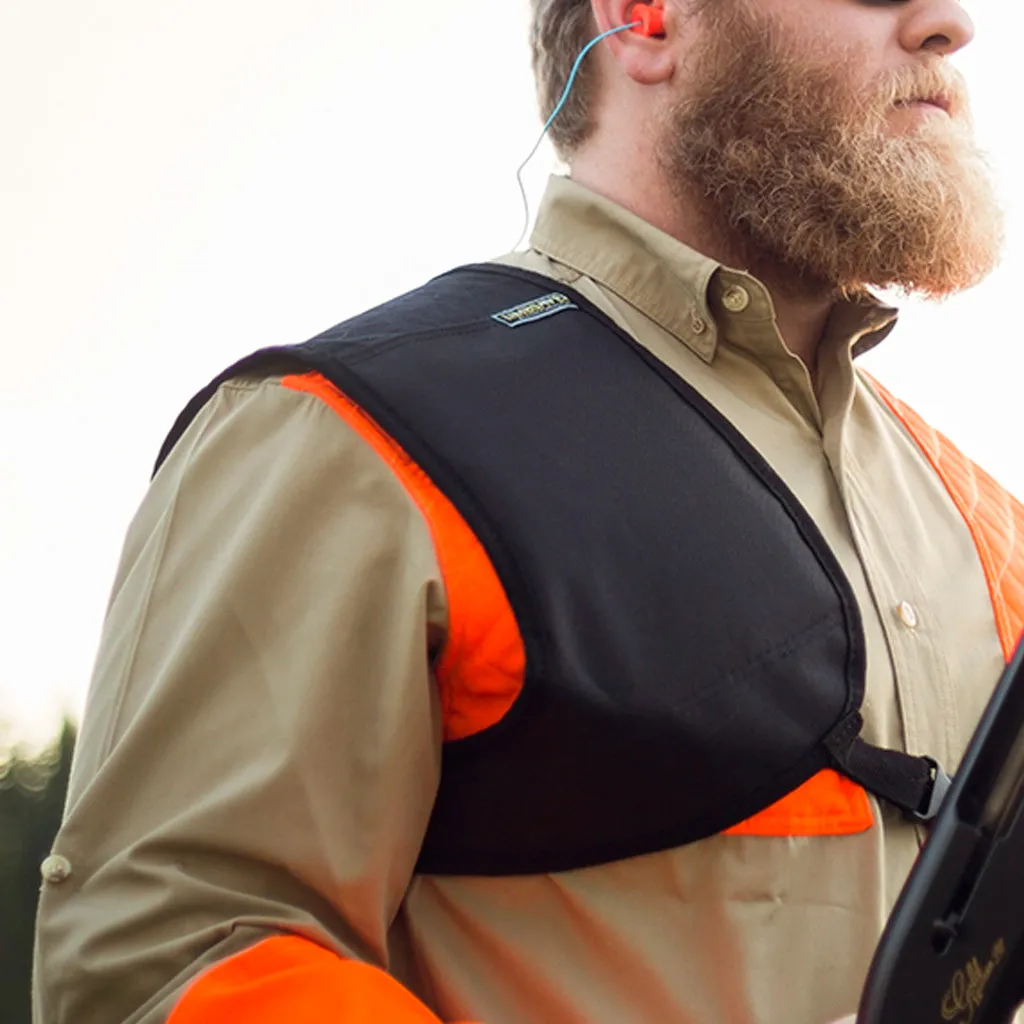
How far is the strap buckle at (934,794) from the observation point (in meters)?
1.55

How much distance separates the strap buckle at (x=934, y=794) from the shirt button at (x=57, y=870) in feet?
2.78

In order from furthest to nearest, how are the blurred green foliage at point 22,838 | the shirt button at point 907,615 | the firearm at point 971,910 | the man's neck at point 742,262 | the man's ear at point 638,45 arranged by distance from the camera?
the blurred green foliage at point 22,838
the man's ear at point 638,45
the man's neck at point 742,262
the shirt button at point 907,615
the firearm at point 971,910

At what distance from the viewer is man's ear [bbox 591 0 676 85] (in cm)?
210

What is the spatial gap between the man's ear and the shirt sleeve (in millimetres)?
860

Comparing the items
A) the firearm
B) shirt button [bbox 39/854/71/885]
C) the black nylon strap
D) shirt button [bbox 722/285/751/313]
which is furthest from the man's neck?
shirt button [bbox 39/854/71/885]

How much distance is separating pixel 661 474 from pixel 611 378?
15 centimetres

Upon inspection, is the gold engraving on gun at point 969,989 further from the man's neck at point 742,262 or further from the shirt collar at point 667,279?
the man's neck at point 742,262

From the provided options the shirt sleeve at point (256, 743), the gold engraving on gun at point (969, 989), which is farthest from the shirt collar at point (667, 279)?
the gold engraving on gun at point (969, 989)

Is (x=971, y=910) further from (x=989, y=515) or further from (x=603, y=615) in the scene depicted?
(x=989, y=515)

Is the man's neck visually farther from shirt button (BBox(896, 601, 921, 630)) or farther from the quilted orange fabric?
shirt button (BBox(896, 601, 921, 630))

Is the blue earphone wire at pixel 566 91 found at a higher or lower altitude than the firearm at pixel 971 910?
higher

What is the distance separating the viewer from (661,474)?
1595 millimetres

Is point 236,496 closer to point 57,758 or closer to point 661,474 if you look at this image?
point 661,474

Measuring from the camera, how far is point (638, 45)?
2.12 m
